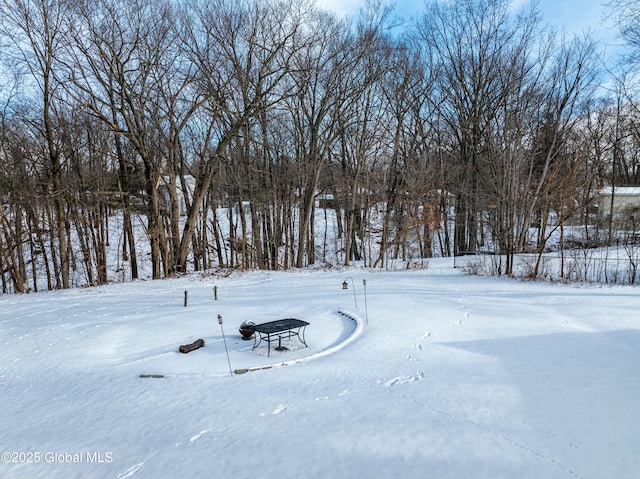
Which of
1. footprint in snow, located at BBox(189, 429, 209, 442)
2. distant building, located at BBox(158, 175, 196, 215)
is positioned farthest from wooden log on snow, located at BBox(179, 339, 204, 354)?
distant building, located at BBox(158, 175, 196, 215)

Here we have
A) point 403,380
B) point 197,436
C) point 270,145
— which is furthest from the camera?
point 270,145

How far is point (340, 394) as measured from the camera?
4.18 meters

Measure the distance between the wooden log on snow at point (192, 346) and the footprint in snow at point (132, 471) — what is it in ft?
9.08

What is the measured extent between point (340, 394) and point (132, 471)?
2.13 meters

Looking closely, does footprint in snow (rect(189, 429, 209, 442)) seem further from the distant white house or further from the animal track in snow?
the distant white house

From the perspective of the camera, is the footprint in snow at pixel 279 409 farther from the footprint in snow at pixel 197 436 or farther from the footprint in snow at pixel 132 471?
the footprint in snow at pixel 132 471

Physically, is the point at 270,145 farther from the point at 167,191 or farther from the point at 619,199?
the point at 619,199

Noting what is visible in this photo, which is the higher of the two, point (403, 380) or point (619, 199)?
point (619, 199)

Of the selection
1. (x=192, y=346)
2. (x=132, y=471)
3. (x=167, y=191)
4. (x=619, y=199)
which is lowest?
(x=132, y=471)

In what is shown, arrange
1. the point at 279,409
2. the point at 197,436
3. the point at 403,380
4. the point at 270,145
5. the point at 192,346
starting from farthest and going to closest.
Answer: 1. the point at 270,145
2. the point at 192,346
3. the point at 403,380
4. the point at 279,409
5. the point at 197,436

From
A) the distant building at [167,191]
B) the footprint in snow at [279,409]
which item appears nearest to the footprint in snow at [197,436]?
the footprint in snow at [279,409]

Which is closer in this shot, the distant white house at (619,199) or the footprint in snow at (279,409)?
the footprint in snow at (279,409)

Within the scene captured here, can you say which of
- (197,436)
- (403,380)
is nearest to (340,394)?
(403,380)

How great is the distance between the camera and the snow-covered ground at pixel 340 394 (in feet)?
9.87
